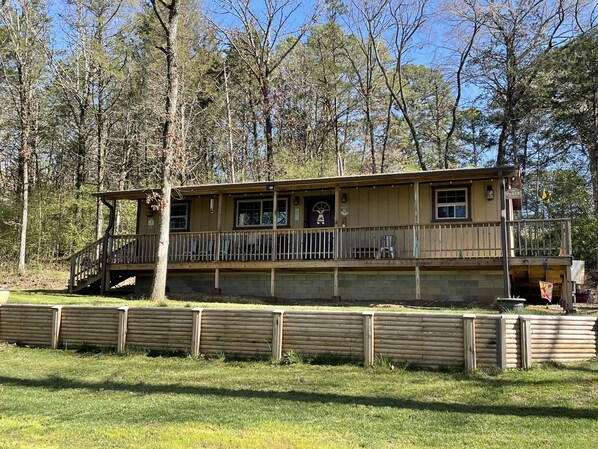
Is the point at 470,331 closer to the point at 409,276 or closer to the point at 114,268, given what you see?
the point at 409,276

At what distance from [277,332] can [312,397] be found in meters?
1.70

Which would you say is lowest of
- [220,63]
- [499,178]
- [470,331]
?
[470,331]

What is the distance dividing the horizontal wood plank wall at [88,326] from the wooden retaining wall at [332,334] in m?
0.02

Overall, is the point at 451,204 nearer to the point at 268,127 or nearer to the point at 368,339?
the point at 368,339

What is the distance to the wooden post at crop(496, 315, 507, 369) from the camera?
241 inches

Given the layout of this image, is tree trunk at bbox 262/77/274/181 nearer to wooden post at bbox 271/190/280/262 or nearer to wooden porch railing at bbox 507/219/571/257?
wooden post at bbox 271/190/280/262

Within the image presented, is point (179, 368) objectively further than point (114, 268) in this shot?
No

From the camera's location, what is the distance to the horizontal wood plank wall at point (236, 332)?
23.3 feet

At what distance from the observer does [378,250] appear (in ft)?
43.8

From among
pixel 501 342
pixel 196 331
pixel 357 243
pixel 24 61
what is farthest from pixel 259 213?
pixel 24 61

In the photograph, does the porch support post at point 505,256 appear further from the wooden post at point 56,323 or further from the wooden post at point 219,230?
the wooden post at point 56,323

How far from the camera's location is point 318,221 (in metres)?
15.0

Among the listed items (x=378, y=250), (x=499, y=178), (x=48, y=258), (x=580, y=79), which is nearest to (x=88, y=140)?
(x=48, y=258)

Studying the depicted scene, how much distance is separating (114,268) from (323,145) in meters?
17.6
